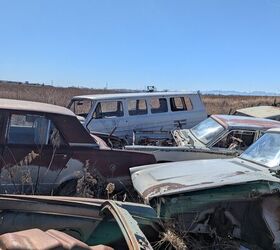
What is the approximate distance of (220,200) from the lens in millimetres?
4664

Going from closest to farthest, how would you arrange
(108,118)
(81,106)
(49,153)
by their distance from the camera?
1. (49,153)
2. (108,118)
3. (81,106)

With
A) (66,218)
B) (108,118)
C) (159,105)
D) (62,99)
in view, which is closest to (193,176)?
(66,218)

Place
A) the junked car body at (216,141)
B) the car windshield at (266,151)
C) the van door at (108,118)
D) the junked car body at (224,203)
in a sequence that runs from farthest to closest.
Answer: the van door at (108,118), the junked car body at (216,141), the car windshield at (266,151), the junked car body at (224,203)

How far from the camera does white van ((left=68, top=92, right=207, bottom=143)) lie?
13.3 meters

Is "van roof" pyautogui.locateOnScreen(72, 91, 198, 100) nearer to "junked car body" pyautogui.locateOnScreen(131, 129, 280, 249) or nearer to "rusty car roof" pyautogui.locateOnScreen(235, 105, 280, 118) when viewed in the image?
"rusty car roof" pyautogui.locateOnScreen(235, 105, 280, 118)

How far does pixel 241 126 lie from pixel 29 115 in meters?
4.47

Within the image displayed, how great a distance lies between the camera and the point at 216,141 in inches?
361

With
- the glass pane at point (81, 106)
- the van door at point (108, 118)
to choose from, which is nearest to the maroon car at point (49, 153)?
the van door at point (108, 118)

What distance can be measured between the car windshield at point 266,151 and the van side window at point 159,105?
7.91 metres

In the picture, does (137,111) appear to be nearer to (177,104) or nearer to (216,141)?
(177,104)

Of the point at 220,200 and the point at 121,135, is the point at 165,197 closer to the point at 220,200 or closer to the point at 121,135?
the point at 220,200

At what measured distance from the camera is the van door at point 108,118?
13.1m

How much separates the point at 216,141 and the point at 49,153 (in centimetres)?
389

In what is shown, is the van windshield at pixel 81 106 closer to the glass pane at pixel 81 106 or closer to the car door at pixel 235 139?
the glass pane at pixel 81 106
